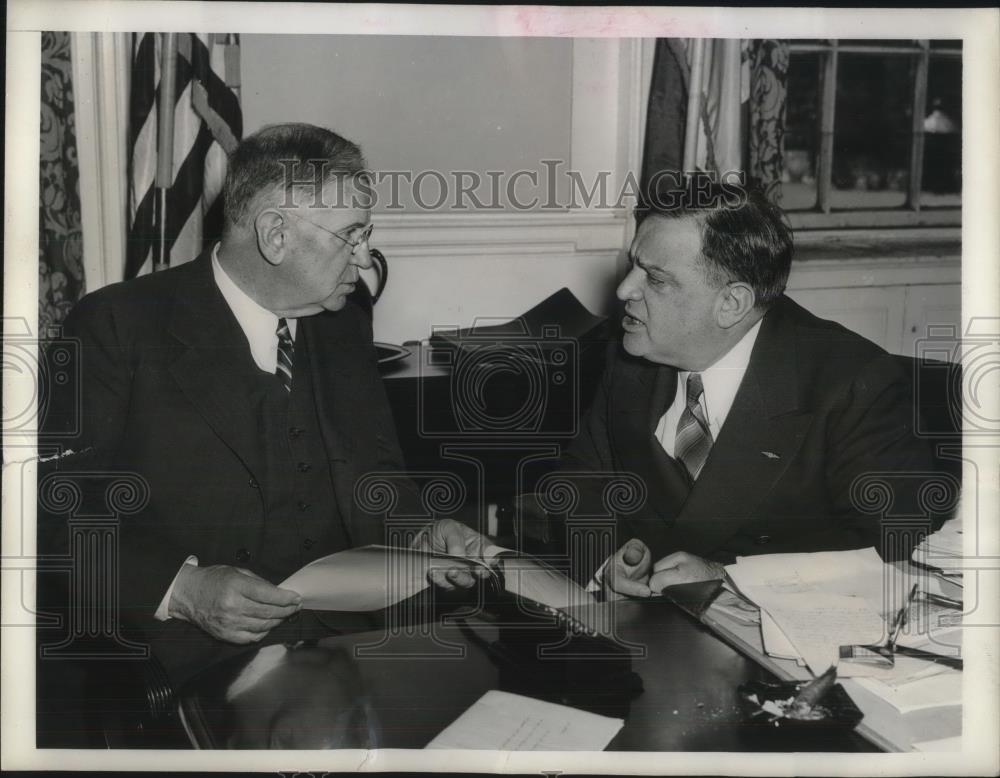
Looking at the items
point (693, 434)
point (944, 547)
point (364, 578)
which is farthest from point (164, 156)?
point (944, 547)

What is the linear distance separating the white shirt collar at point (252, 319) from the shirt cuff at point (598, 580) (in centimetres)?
75

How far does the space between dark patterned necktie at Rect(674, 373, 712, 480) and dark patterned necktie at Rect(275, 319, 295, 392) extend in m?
0.79

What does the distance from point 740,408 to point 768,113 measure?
65 cm

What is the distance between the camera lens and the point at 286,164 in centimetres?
182

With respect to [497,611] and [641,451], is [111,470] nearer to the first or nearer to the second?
[497,611]

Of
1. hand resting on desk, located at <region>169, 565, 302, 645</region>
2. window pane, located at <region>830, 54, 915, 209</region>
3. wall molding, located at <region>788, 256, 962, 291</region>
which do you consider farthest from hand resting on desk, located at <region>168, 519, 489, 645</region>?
window pane, located at <region>830, 54, 915, 209</region>

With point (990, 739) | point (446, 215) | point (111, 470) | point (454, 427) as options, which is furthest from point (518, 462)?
point (990, 739)

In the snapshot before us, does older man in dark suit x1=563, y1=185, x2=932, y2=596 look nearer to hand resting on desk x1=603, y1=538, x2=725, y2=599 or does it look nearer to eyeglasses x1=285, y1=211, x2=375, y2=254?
hand resting on desk x1=603, y1=538, x2=725, y2=599

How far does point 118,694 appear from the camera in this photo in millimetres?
1892

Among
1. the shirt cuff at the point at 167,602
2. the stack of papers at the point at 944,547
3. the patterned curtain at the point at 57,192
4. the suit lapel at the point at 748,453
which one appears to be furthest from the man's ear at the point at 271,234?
the stack of papers at the point at 944,547

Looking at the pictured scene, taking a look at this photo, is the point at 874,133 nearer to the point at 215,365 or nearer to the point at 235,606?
the point at 215,365

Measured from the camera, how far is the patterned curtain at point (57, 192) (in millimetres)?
1856

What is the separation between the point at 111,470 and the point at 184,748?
0.57 meters

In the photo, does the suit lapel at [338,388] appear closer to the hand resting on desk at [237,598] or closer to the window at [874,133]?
the hand resting on desk at [237,598]
